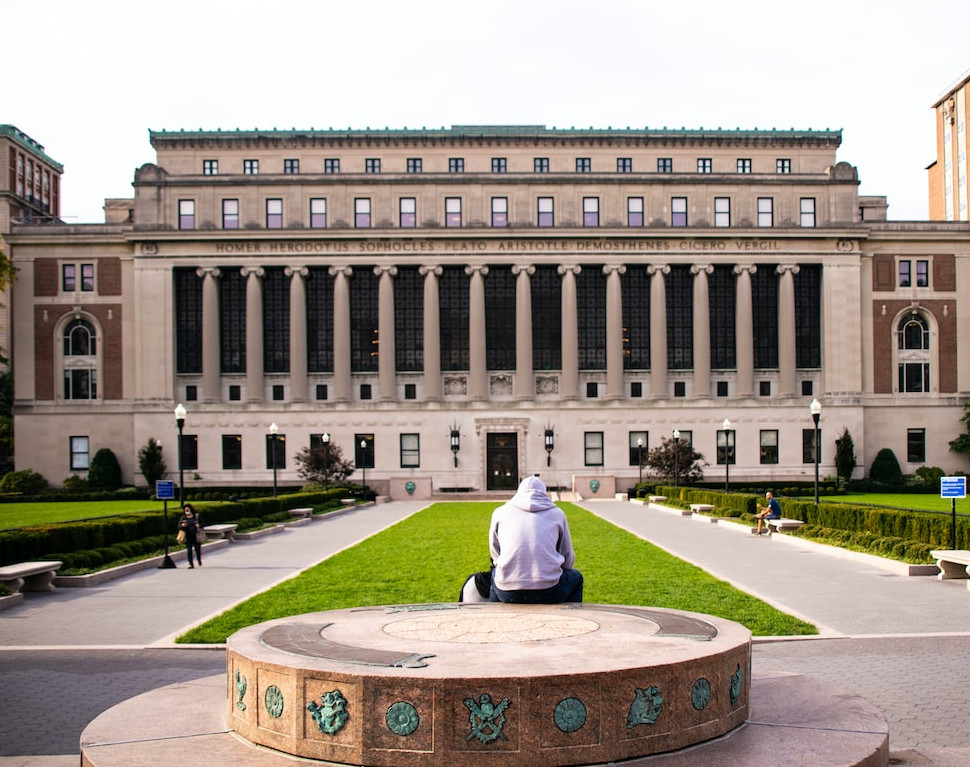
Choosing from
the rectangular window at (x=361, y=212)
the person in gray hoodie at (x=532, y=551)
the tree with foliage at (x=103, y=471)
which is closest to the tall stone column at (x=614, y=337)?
the rectangular window at (x=361, y=212)

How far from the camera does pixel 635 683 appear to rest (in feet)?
24.6

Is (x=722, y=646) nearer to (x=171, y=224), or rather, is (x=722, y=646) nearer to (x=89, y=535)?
(x=89, y=535)

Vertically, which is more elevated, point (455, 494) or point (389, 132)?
point (389, 132)

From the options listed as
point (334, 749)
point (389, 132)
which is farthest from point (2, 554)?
point (389, 132)

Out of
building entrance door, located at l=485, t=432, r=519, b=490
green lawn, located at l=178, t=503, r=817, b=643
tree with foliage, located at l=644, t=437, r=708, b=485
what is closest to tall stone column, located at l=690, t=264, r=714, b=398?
tree with foliage, located at l=644, t=437, r=708, b=485

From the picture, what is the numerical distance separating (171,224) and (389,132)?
17.4 metres

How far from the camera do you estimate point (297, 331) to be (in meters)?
73.3

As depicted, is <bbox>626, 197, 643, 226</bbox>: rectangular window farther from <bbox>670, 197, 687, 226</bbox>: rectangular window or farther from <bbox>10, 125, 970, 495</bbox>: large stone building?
<bbox>670, 197, 687, 226</bbox>: rectangular window

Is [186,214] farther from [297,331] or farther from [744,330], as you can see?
[744,330]

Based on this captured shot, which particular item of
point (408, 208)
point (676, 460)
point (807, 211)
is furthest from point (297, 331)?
point (807, 211)

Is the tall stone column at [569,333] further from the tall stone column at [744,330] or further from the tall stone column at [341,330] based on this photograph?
the tall stone column at [341,330]

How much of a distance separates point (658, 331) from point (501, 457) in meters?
14.4

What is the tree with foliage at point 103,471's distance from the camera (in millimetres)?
72062

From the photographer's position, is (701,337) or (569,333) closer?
(701,337)
